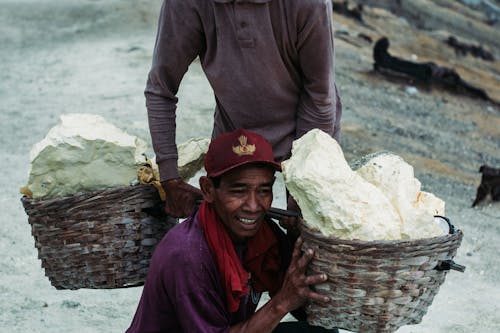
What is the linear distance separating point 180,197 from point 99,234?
34 cm

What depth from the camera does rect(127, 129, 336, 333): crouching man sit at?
2.67 metres

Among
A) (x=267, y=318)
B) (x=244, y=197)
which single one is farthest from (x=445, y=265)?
(x=244, y=197)

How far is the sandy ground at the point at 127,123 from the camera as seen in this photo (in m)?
5.05

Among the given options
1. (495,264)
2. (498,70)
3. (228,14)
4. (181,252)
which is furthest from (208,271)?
(498,70)

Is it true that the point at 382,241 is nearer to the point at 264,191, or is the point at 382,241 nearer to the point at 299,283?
the point at 299,283

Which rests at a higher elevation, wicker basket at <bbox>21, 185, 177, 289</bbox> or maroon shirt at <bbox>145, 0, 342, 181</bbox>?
maroon shirt at <bbox>145, 0, 342, 181</bbox>

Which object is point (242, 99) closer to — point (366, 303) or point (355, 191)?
point (355, 191)

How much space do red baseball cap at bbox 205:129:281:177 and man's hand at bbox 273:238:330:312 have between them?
31 centimetres

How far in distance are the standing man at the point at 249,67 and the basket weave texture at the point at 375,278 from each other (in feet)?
2.67

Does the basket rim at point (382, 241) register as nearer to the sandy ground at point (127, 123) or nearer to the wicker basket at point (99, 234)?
the wicker basket at point (99, 234)

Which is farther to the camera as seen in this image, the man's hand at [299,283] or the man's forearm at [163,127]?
the man's forearm at [163,127]

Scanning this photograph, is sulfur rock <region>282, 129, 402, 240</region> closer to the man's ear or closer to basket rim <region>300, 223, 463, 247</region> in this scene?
A: basket rim <region>300, 223, 463, 247</region>

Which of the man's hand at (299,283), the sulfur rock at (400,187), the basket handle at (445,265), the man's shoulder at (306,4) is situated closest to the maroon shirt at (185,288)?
the man's hand at (299,283)

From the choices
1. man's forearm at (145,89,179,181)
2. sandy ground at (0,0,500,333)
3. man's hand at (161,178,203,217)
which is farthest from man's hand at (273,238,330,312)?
sandy ground at (0,0,500,333)
